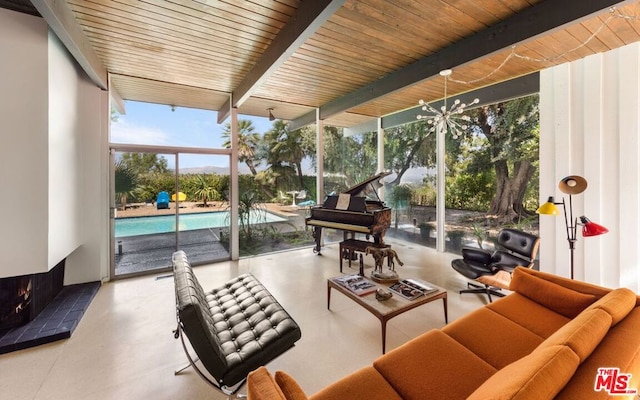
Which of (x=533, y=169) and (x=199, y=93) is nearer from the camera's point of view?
(x=533, y=169)

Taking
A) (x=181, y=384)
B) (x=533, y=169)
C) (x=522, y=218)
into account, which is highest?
(x=533, y=169)

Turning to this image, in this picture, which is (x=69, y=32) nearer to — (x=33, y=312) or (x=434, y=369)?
(x=33, y=312)

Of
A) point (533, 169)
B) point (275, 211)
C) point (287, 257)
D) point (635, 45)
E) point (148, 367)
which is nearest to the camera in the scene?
point (148, 367)

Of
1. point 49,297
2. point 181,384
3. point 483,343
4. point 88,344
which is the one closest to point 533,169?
point 483,343

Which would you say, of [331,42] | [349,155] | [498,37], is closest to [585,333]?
[498,37]

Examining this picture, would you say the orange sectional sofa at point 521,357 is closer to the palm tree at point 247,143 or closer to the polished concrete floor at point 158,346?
the polished concrete floor at point 158,346

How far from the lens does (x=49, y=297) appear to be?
3.38m

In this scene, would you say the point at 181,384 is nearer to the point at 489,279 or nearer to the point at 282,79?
the point at 489,279

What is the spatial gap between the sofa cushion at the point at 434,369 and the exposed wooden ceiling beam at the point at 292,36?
283 centimetres

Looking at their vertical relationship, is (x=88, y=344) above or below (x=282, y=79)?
below

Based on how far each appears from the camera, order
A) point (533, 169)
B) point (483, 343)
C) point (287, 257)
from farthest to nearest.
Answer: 1. point (287, 257)
2. point (533, 169)
3. point (483, 343)

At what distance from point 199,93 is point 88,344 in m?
4.34

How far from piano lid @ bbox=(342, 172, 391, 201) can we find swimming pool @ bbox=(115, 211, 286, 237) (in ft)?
7.15

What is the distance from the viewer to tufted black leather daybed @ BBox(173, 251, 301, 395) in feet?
5.50
